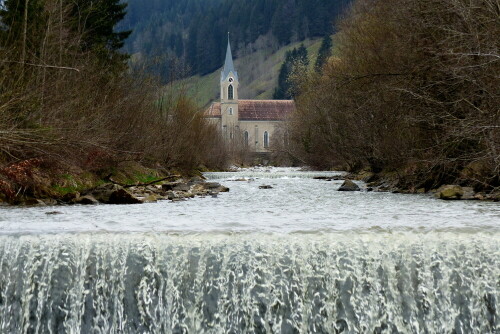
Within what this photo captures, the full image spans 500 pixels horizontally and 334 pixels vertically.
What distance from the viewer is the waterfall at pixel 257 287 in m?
6.56

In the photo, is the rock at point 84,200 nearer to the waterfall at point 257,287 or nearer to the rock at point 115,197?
the rock at point 115,197

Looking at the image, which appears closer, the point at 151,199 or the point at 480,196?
the point at 480,196

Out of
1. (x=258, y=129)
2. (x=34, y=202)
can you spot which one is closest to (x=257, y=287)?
(x=34, y=202)

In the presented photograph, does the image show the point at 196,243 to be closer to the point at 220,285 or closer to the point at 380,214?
the point at 220,285

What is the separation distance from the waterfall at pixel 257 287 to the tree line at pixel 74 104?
4.45m

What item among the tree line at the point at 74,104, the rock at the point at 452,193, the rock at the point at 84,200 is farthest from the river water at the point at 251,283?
the rock at the point at 452,193

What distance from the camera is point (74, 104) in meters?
15.3

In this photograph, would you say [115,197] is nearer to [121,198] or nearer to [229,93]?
[121,198]

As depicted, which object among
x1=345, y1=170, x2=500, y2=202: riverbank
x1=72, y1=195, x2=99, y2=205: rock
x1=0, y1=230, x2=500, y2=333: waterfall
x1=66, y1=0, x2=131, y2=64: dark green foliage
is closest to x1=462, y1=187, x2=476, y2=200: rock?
x1=345, y1=170, x2=500, y2=202: riverbank

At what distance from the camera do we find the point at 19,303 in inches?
266

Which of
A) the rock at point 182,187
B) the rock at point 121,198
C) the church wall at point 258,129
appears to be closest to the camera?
the rock at point 121,198

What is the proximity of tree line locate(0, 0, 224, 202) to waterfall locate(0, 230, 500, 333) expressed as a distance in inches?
175

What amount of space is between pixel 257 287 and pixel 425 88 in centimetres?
906

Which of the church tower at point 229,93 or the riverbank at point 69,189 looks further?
the church tower at point 229,93
